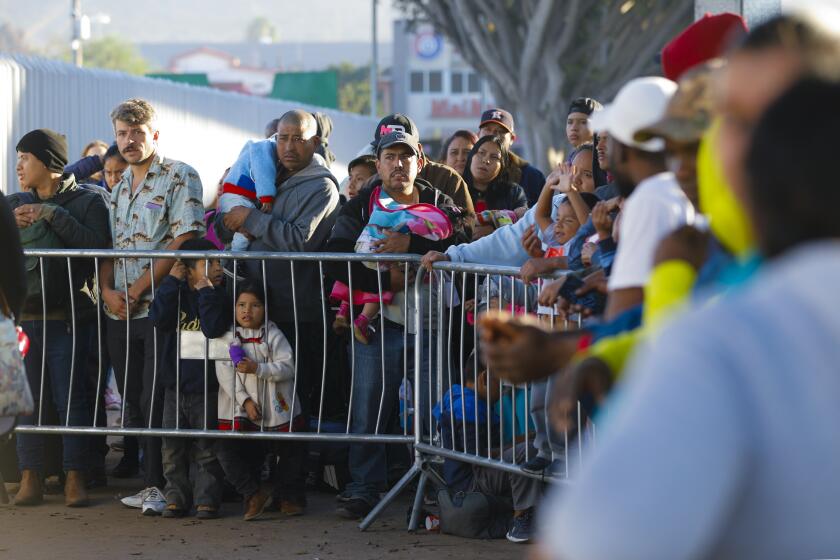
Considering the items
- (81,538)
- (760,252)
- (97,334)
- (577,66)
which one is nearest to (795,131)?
(760,252)

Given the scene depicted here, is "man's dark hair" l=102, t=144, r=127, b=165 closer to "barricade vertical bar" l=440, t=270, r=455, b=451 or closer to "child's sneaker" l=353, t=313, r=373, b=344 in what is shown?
"child's sneaker" l=353, t=313, r=373, b=344

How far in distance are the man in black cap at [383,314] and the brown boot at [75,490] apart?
1434mm

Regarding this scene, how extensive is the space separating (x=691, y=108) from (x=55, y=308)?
5.40m

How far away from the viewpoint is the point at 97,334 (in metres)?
7.74

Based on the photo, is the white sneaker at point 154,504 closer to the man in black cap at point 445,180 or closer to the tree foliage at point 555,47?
the man in black cap at point 445,180

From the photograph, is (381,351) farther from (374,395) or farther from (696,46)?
(696,46)

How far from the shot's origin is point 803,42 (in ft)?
5.65

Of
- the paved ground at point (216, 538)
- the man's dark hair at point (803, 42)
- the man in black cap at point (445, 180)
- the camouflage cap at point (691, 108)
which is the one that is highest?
the man in black cap at point (445, 180)

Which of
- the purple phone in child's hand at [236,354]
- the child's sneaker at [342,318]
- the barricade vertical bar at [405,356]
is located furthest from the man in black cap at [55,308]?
the barricade vertical bar at [405,356]

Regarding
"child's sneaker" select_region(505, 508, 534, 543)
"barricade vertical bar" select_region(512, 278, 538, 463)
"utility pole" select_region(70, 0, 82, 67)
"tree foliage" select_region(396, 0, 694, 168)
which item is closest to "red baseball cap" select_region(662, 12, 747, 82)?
"barricade vertical bar" select_region(512, 278, 538, 463)

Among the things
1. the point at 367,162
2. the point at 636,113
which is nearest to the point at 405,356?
the point at 367,162

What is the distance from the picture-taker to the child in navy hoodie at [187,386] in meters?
7.13

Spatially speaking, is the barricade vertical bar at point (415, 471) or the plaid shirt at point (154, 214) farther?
the plaid shirt at point (154, 214)

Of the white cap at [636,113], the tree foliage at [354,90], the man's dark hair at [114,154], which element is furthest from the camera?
the tree foliage at [354,90]
